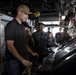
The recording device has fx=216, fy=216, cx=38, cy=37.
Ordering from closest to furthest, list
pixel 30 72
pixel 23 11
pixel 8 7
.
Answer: pixel 30 72, pixel 23 11, pixel 8 7

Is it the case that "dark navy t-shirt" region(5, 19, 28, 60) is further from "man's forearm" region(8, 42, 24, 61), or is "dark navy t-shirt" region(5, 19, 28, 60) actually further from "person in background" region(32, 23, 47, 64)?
"person in background" region(32, 23, 47, 64)

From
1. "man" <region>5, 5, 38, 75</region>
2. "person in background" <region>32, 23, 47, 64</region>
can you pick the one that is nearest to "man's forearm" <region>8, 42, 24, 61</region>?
"man" <region>5, 5, 38, 75</region>

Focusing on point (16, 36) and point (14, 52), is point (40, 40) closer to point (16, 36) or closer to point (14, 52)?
point (16, 36)

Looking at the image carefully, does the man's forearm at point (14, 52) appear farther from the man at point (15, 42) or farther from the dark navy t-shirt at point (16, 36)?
the dark navy t-shirt at point (16, 36)

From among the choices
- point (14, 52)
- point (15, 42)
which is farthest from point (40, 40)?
point (14, 52)

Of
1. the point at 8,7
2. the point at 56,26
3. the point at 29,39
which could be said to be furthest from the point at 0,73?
the point at 56,26

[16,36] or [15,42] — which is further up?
[16,36]

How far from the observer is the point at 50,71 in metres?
2.40

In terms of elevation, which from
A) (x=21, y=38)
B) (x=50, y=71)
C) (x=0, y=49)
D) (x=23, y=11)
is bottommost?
(x=0, y=49)

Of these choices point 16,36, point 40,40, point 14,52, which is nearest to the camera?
point 14,52

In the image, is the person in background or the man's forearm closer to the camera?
the man's forearm

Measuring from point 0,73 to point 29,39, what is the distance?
1516 millimetres

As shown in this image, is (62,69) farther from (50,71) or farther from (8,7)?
(8,7)

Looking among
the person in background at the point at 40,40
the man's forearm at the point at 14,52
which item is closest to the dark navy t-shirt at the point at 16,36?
the man's forearm at the point at 14,52
